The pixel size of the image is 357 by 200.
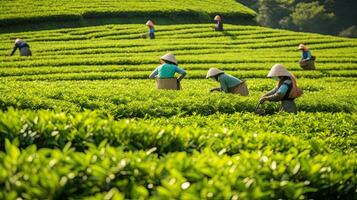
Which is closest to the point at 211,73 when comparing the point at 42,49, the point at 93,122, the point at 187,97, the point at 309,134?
the point at 187,97

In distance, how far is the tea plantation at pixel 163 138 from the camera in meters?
4.49

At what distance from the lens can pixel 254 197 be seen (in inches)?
170

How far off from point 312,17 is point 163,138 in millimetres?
67255

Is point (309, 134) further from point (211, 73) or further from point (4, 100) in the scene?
point (4, 100)

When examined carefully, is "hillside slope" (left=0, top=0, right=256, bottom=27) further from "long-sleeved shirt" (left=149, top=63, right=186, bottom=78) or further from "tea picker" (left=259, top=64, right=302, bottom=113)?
"tea picker" (left=259, top=64, right=302, bottom=113)

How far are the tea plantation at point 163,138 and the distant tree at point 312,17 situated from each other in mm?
46546

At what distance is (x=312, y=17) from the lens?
69688 millimetres

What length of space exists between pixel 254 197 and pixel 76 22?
37501mm

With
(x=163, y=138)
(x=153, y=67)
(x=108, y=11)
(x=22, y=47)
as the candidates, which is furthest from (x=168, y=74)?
(x=108, y=11)

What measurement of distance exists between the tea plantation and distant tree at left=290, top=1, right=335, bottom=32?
153 feet

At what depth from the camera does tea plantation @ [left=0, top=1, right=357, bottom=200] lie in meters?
4.49

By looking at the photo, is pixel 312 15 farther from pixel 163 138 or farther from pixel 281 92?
pixel 163 138

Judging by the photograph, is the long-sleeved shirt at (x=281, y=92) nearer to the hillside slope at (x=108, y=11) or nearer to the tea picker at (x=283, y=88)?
the tea picker at (x=283, y=88)

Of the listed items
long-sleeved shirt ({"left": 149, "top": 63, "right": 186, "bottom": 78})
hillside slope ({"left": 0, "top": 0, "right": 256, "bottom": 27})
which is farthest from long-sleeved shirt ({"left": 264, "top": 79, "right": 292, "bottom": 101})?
hillside slope ({"left": 0, "top": 0, "right": 256, "bottom": 27})
